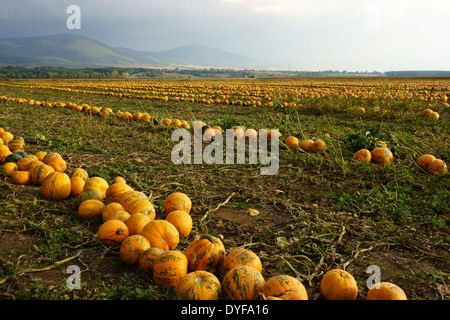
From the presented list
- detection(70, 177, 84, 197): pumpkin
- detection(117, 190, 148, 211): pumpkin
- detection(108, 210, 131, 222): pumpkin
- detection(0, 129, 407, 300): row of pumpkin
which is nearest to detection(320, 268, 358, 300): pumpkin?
detection(0, 129, 407, 300): row of pumpkin

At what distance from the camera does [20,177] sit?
460cm

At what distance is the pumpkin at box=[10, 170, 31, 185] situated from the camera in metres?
4.59

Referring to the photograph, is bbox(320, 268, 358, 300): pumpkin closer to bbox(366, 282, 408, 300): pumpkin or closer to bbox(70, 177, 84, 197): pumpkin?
bbox(366, 282, 408, 300): pumpkin

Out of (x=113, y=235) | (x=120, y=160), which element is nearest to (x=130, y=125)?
(x=120, y=160)

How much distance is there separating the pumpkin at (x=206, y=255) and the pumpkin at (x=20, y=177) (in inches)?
132

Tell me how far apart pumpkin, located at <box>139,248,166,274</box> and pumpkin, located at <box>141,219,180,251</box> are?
0.19 m

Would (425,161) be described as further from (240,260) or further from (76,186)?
(76,186)

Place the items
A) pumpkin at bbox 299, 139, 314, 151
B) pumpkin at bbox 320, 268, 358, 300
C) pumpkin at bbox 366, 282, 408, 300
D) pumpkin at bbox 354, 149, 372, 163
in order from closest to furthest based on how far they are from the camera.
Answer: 1. pumpkin at bbox 366, 282, 408, 300
2. pumpkin at bbox 320, 268, 358, 300
3. pumpkin at bbox 354, 149, 372, 163
4. pumpkin at bbox 299, 139, 314, 151

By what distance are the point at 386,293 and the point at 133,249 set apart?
2.05 meters

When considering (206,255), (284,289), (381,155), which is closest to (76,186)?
(206,255)

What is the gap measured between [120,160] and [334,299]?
16.4 ft

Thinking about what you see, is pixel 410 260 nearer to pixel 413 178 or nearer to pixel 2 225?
pixel 413 178

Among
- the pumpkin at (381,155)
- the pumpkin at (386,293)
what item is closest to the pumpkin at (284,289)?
the pumpkin at (386,293)

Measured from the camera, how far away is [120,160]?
20.4 feet
